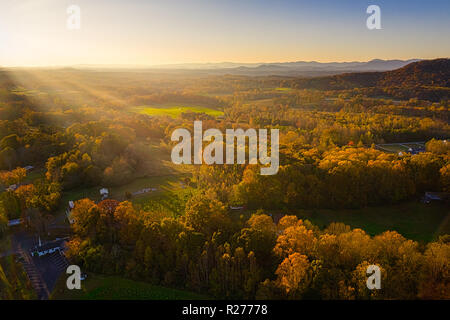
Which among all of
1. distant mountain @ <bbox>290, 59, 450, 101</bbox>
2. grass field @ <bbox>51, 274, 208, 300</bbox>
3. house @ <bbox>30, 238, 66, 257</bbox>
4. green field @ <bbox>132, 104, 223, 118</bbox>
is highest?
distant mountain @ <bbox>290, 59, 450, 101</bbox>

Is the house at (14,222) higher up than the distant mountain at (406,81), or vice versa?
the distant mountain at (406,81)

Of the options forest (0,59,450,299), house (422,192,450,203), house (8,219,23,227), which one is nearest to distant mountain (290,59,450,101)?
forest (0,59,450,299)

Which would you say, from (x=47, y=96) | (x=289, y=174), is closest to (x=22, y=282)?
(x=289, y=174)

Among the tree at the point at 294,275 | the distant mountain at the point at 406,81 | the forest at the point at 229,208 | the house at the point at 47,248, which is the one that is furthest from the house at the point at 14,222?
the distant mountain at the point at 406,81

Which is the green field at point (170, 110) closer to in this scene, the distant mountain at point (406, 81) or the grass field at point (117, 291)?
the distant mountain at point (406, 81)

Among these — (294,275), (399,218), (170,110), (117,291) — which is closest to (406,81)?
(170,110)

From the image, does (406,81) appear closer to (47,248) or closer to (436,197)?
(436,197)

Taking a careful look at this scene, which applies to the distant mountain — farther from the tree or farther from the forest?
the tree
